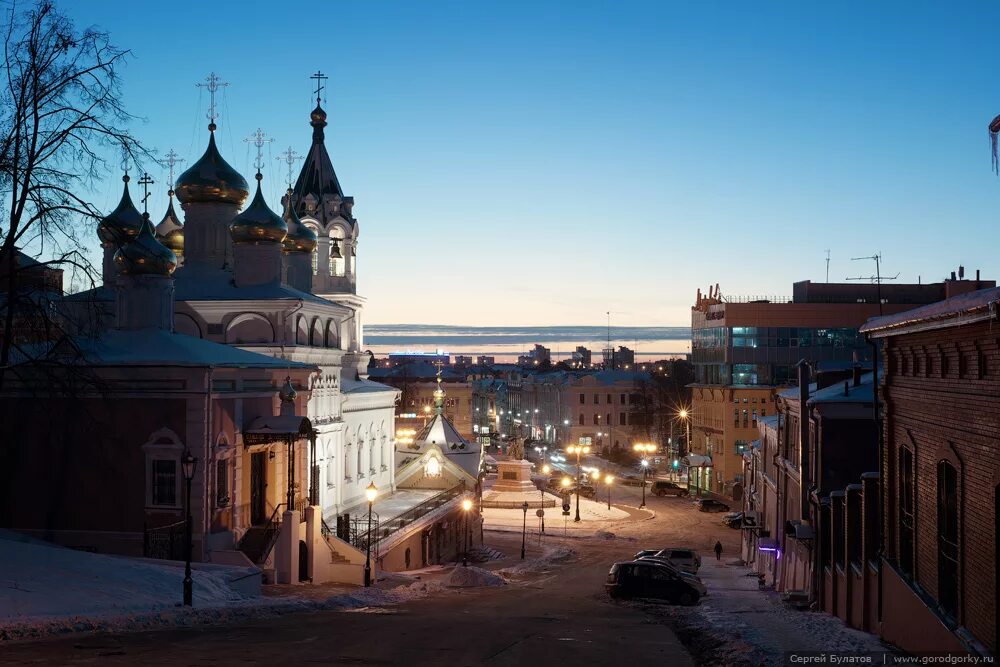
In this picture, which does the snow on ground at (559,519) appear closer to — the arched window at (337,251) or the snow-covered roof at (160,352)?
the arched window at (337,251)

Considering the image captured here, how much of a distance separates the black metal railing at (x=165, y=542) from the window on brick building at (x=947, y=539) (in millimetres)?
17918

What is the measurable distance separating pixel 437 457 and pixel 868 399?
28.1m

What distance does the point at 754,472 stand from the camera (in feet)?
152

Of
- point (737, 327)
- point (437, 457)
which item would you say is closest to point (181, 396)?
point (437, 457)

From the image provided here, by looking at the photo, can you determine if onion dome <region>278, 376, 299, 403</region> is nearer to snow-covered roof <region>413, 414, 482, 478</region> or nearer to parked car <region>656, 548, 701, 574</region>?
parked car <region>656, 548, 701, 574</region>

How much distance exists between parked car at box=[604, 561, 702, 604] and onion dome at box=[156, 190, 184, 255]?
2549 cm

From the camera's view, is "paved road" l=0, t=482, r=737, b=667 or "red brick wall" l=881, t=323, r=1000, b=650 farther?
"paved road" l=0, t=482, r=737, b=667

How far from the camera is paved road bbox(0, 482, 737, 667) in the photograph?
47.2 ft

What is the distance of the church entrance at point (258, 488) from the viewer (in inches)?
1164

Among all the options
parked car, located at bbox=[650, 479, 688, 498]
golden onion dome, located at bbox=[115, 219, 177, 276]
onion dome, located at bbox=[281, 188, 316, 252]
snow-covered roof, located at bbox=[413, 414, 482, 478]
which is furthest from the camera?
parked car, located at bbox=[650, 479, 688, 498]

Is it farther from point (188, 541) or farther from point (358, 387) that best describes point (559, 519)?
point (188, 541)

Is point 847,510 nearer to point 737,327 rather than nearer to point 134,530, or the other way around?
point 134,530

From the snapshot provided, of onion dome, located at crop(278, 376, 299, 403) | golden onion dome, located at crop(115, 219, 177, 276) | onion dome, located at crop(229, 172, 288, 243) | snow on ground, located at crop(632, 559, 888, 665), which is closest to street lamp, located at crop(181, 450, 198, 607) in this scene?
onion dome, located at crop(278, 376, 299, 403)

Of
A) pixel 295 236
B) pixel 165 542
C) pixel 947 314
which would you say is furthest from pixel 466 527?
pixel 947 314
